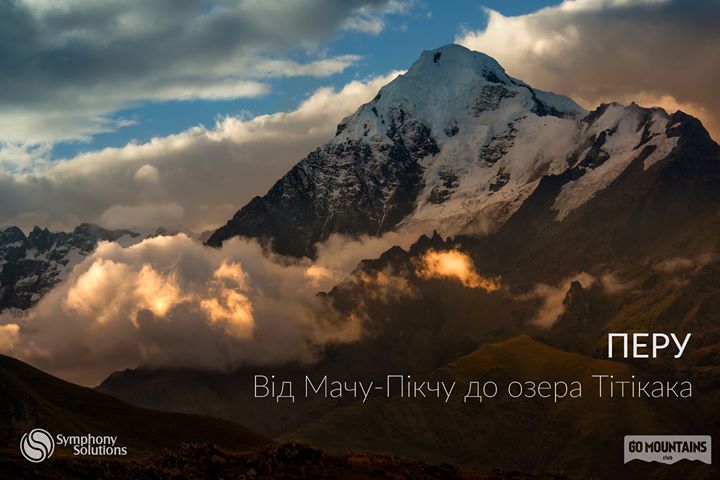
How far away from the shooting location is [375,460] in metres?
117

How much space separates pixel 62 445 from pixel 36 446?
6011 centimetres

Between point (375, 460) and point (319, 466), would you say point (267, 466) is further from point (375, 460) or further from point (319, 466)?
point (375, 460)

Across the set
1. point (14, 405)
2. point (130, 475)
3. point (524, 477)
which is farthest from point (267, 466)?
point (14, 405)

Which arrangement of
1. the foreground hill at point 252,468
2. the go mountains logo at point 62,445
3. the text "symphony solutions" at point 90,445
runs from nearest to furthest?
the foreground hill at point 252,468 < the go mountains logo at point 62,445 < the text "symphony solutions" at point 90,445

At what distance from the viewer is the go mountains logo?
10575 cm

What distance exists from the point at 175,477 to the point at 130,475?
386 centimetres

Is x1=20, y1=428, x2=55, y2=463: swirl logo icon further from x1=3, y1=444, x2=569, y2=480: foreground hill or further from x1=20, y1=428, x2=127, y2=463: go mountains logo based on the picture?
x1=3, y1=444, x2=569, y2=480: foreground hill

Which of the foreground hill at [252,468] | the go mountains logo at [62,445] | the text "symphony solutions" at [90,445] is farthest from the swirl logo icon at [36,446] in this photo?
the text "symphony solutions" at [90,445]

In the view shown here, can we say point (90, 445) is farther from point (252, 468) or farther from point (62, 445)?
point (252, 468)

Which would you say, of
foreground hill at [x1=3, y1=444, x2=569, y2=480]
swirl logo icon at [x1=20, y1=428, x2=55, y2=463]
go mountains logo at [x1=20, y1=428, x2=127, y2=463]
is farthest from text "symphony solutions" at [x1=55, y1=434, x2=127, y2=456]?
foreground hill at [x1=3, y1=444, x2=569, y2=480]

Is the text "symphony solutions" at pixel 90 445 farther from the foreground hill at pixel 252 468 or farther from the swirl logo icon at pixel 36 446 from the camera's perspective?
the foreground hill at pixel 252 468

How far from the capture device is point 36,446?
107312 millimetres

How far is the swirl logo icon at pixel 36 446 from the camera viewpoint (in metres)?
104

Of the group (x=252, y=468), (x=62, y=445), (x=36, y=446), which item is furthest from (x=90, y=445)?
(x=252, y=468)
